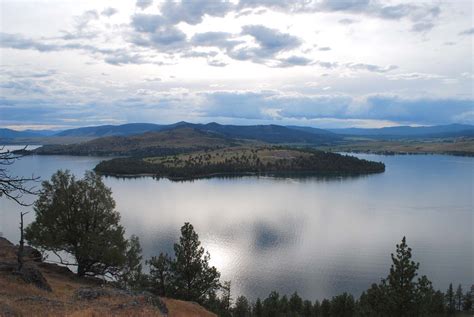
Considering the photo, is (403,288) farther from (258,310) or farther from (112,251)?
(112,251)

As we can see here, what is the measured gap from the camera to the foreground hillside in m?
16.4

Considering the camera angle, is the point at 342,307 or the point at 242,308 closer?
the point at 342,307

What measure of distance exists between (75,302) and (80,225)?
45.6 ft

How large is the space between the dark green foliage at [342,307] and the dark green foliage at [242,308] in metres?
9.73

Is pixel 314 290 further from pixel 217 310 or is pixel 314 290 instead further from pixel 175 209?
pixel 175 209

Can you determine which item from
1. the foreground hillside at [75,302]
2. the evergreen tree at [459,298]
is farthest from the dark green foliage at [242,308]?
the evergreen tree at [459,298]

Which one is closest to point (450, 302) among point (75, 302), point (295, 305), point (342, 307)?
point (342, 307)

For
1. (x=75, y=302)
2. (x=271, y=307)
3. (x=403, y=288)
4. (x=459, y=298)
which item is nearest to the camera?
(x=75, y=302)

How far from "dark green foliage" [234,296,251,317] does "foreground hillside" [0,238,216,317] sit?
2398 cm

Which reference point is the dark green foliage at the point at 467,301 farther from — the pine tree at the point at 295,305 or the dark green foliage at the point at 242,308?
the dark green foliage at the point at 242,308

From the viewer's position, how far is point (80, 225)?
31750mm

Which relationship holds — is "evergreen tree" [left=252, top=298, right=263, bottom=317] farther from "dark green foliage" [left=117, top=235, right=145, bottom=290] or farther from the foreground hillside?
the foreground hillside

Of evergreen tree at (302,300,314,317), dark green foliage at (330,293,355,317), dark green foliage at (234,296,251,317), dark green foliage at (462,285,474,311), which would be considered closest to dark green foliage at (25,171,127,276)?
dark green foliage at (234,296,251,317)

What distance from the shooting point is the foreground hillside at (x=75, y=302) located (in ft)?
53.8
